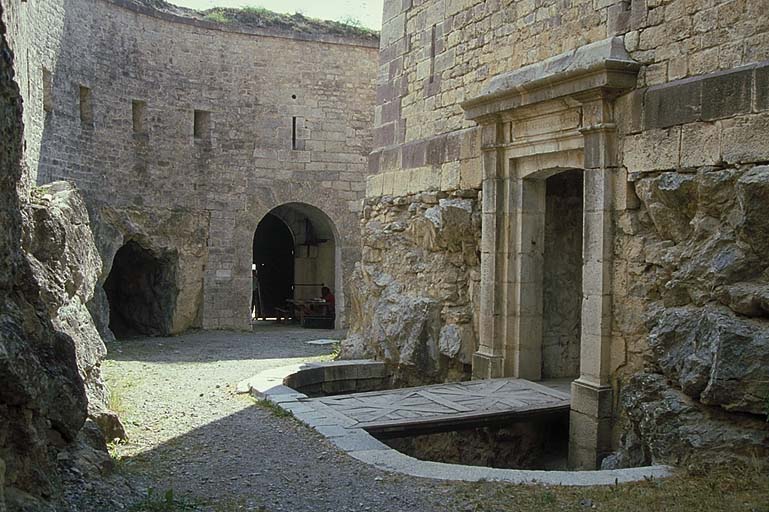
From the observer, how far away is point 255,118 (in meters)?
16.3

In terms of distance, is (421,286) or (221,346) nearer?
(421,286)

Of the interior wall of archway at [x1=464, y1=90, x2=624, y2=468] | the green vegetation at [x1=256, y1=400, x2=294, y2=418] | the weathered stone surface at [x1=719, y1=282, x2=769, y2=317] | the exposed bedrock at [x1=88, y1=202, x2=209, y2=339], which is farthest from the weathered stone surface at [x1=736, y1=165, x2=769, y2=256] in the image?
the exposed bedrock at [x1=88, y1=202, x2=209, y2=339]

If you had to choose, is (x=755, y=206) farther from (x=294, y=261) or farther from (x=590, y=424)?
(x=294, y=261)

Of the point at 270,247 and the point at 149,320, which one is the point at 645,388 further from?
the point at 270,247

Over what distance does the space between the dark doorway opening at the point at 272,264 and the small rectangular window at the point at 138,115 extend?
6.17 meters

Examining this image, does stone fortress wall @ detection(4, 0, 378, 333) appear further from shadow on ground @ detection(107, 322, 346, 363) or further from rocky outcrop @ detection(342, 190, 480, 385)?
rocky outcrop @ detection(342, 190, 480, 385)

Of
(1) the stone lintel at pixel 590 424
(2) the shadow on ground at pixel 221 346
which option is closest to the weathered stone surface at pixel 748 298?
(1) the stone lintel at pixel 590 424

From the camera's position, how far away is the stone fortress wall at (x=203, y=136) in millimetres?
13984

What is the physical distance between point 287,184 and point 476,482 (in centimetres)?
1223

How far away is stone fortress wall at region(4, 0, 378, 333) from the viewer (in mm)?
13984

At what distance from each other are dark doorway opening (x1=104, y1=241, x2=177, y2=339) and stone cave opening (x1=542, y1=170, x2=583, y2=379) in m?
9.18

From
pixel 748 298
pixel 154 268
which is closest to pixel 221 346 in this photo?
pixel 154 268

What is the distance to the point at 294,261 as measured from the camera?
19.7 meters

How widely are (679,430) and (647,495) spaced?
3.45 ft
